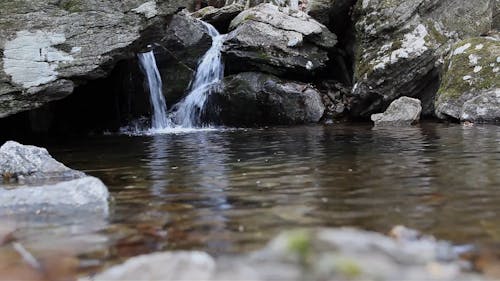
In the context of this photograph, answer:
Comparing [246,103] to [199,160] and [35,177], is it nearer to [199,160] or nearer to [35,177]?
[199,160]

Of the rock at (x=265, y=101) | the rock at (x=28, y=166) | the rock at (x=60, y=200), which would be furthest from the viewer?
the rock at (x=265, y=101)

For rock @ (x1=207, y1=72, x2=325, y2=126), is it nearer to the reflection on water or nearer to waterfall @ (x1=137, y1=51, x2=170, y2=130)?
waterfall @ (x1=137, y1=51, x2=170, y2=130)

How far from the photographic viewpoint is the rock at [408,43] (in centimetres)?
1742

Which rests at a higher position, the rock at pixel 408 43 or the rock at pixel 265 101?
the rock at pixel 408 43

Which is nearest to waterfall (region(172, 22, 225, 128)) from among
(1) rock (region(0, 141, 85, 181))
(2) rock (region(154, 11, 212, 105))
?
(2) rock (region(154, 11, 212, 105))

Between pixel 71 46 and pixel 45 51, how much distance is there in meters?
0.56

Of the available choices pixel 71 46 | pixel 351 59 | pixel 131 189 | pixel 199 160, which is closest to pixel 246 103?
pixel 351 59

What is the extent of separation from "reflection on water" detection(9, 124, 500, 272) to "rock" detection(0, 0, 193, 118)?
1.53 metres

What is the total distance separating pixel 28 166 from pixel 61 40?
445cm

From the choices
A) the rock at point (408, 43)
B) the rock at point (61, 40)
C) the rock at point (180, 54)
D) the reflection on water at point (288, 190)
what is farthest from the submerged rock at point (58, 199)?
the rock at point (408, 43)

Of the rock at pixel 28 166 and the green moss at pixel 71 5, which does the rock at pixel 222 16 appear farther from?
the rock at pixel 28 166

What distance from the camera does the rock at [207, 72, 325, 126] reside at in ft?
59.2

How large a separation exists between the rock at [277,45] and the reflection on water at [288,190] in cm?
776

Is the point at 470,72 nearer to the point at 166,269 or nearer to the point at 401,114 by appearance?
the point at 401,114
